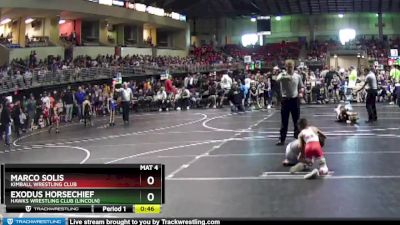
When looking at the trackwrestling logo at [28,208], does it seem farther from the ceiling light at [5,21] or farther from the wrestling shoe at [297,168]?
the ceiling light at [5,21]

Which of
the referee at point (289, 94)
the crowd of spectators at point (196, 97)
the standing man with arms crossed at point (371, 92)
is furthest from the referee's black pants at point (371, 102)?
the crowd of spectators at point (196, 97)

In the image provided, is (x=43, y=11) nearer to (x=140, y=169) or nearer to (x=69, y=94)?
(x=69, y=94)

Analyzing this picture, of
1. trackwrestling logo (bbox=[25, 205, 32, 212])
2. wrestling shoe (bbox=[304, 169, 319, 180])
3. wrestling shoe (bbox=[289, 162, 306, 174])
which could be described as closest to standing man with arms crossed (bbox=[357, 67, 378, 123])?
wrestling shoe (bbox=[289, 162, 306, 174])

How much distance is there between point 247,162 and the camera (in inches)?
355

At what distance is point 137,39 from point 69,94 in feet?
83.4

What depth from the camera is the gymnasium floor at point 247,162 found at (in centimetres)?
578

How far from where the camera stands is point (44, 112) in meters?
22.4

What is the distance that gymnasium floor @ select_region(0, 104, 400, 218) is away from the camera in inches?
228
